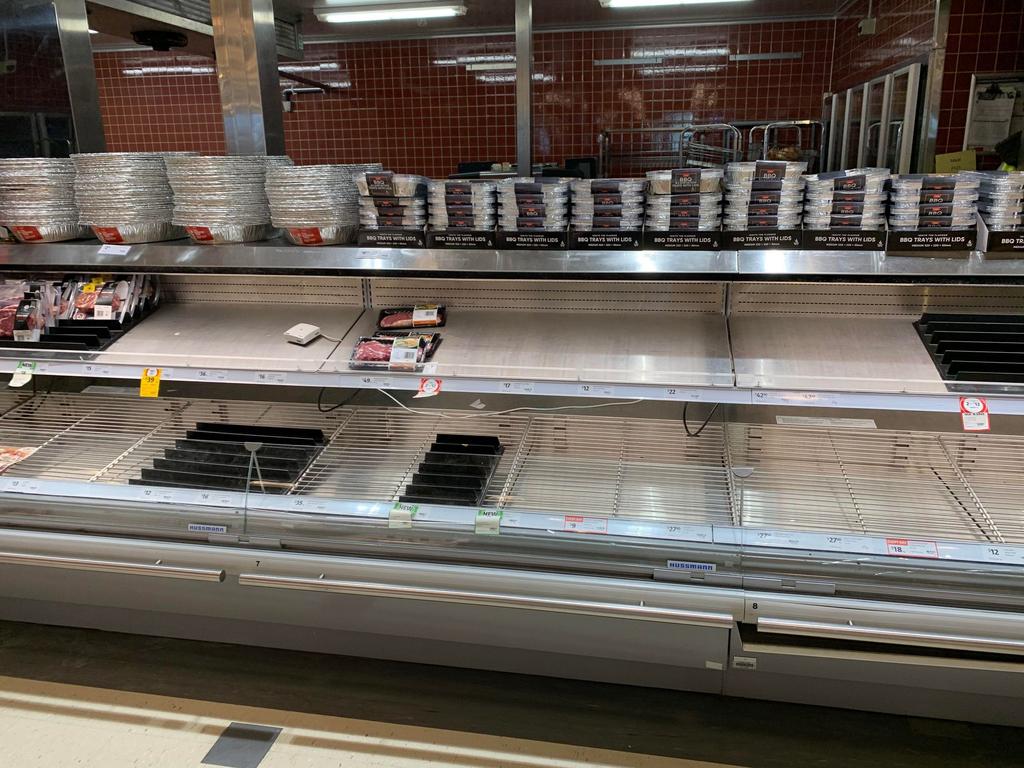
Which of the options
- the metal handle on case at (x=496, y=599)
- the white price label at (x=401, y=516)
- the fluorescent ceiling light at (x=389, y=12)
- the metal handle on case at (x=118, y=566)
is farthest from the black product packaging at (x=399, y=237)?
the fluorescent ceiling light at (x=389, y=12)

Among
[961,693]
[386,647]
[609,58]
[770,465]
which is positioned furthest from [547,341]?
[609,58]

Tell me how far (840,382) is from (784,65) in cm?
534

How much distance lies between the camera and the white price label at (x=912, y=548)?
1.71 meters

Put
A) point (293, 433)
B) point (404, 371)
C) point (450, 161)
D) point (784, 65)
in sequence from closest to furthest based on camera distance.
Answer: point (404, 371) < point (293, 433) < point (784, 65) < point (450, 161)

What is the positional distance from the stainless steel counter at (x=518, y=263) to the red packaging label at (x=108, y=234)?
0.04m

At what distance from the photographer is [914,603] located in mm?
1708

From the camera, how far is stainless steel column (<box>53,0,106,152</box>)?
2.59 m

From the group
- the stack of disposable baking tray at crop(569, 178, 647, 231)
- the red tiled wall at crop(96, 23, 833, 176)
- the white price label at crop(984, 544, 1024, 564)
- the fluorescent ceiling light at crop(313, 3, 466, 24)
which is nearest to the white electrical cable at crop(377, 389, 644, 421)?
the stack of disposable baking tray at crop(569, 178, 647, 231)

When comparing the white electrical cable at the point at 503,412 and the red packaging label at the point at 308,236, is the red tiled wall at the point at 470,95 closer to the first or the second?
the white electrical cable at the point at 503,412

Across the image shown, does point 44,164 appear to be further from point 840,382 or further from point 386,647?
point 840,382

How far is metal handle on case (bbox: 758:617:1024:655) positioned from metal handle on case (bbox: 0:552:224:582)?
1539 millimetres

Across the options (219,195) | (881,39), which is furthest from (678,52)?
(219,195)

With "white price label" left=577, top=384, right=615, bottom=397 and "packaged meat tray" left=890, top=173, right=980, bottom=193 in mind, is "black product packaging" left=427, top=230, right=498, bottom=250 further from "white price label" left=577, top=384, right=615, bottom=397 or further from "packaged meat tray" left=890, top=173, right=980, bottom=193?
"packaged meat tray" left=890, top=173, right=980, bottom=193

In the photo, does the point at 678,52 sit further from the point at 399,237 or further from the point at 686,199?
the point at 399,237
